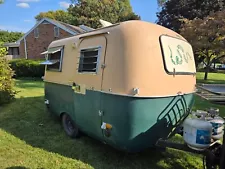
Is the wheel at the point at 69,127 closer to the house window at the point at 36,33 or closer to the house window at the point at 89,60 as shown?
the house window at the point at 89,60

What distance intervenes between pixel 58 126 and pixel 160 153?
10.2 ft

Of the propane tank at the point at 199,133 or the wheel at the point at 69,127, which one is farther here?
the wheel at the point at 69,127

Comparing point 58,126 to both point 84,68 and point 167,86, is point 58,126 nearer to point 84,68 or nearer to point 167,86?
point 84,68

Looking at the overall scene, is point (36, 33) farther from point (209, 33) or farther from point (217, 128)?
point (217, 128)

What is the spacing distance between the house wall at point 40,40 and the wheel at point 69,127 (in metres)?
23.5

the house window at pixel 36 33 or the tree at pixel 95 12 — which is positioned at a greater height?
the tree at pixel 95 12

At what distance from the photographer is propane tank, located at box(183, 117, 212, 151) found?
3.29 metres

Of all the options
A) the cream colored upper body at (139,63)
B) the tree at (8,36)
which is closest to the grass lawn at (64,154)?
the cream colored upper body at (139,63)

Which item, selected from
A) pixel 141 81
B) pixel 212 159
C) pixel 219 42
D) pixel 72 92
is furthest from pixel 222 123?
pixel 219 42

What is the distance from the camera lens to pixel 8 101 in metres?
8.96

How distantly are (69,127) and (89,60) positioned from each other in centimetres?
212

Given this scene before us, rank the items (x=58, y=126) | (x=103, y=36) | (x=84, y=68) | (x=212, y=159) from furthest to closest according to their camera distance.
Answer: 1. (x=58, y=126)
2. (x=84, y=68)
3. (x=103, y=36)
4. (x=212, y=159)

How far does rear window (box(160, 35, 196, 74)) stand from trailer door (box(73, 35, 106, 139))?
113cm

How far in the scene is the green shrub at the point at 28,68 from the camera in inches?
744
